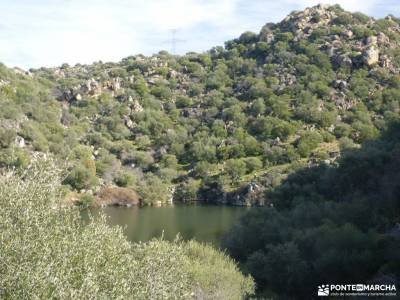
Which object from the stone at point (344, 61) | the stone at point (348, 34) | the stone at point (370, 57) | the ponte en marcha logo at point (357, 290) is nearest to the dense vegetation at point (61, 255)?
the ponte en marcha logo at point (357, 290)

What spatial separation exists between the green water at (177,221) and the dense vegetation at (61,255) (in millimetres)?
23549

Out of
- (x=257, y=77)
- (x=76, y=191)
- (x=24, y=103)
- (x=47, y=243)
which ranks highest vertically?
(x=257, y=77)

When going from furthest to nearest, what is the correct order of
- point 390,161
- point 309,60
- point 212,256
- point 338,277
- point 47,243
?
point 309,60, point 390,161, point 212,256, point 338,277, point 47,243

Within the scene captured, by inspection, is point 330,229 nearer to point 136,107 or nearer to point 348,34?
point 136,107

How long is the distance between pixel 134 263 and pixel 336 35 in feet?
406

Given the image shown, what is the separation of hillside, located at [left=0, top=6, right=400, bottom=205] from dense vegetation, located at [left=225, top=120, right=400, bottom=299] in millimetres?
30964

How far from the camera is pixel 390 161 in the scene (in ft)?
142

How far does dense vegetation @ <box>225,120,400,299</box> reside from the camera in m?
25.3

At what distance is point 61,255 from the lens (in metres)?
14.1

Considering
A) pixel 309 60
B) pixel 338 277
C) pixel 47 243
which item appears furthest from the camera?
pixel 309 60

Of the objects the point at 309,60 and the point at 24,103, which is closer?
the point at 24,103

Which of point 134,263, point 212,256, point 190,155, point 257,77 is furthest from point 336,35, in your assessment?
point 134,263

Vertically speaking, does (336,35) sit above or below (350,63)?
above

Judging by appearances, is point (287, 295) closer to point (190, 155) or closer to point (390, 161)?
point (390, 161)
